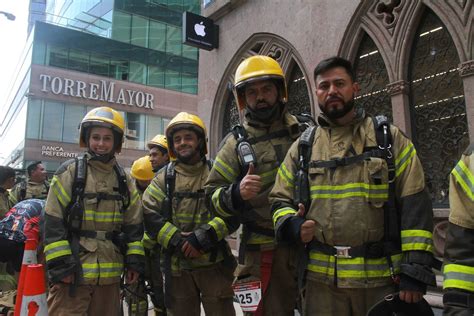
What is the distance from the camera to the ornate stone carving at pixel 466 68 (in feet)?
15.2

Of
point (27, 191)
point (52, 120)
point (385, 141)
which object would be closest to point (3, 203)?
point (27, 191)

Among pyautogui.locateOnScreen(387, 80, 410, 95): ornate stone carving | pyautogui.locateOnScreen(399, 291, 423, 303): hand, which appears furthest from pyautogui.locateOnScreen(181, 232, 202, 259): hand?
pyautogui.locateOnScreen(387, 80, 410, 95): ornate stone carving

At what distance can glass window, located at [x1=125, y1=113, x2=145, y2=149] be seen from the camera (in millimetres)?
28031

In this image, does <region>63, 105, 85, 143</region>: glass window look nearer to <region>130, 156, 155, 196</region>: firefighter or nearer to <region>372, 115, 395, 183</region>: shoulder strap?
<region>130, 156, 155, 196</region>: firefighter

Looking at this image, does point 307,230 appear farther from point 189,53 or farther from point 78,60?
point 189,53

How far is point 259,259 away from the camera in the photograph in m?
2.77

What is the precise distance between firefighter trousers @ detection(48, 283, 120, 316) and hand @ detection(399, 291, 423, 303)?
227 cm

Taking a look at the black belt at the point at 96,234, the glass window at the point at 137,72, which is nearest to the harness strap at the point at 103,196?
the black belt at the point at 96,234

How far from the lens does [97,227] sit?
3150 mm

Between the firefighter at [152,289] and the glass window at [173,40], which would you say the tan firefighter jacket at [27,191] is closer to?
the firefighter at [152,289]

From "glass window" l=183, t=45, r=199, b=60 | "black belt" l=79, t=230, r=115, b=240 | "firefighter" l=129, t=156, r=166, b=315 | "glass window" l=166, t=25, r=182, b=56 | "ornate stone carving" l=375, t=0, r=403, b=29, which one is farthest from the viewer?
"glass window" l=183, t=45, r=199, b=60

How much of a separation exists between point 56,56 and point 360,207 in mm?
28050

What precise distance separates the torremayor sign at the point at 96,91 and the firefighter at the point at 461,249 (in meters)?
27.1

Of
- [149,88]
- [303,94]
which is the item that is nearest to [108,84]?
[149,88]
